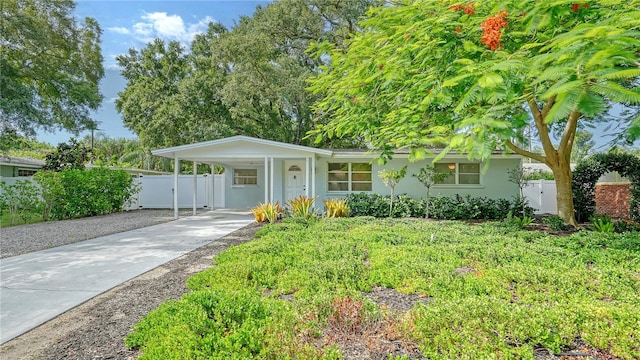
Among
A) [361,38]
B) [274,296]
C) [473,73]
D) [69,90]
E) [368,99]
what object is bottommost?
[274,296]

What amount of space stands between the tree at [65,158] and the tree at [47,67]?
1409 millimetres

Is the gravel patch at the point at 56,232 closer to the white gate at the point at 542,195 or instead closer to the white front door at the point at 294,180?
the white front door at the point at 294,180

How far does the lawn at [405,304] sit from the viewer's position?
2408 mm

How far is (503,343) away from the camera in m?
2.38

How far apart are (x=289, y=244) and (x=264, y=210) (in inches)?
181

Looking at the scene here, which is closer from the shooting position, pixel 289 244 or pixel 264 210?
pixel 289 244

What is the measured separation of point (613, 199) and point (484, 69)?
553 inches

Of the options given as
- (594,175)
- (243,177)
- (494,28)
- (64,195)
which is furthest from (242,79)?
(594,175)

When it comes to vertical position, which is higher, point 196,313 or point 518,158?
point 518,158

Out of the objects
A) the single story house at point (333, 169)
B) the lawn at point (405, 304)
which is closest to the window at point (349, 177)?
the single story house at point (333, 169)

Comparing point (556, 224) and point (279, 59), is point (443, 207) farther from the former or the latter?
point (279, 59)

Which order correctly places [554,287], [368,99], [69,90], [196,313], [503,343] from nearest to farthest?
[503,343]
[196,313]
[554,287]
[368,99]
[69,90]

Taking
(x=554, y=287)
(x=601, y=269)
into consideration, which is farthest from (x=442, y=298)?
(x=601, y=269)

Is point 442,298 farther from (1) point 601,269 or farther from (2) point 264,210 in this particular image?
(2) point 264,210
